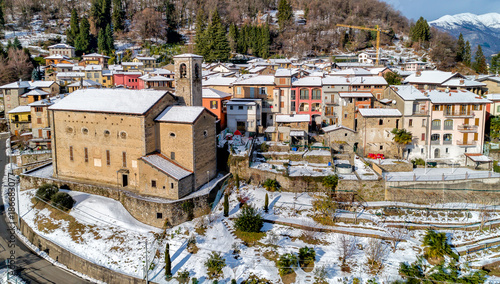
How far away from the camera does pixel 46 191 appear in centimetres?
3136

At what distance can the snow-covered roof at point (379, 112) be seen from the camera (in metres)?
37.4

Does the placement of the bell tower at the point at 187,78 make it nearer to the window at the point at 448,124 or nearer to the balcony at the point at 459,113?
the balcony at the point at 459,113

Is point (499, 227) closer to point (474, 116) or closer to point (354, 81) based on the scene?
point (474, 116)

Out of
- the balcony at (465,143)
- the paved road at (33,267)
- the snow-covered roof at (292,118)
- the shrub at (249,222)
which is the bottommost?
the paved road at (33,267)

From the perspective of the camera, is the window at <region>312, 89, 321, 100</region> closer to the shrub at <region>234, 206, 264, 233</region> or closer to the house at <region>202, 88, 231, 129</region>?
the house at <region>202, 88, 231, 129</region>

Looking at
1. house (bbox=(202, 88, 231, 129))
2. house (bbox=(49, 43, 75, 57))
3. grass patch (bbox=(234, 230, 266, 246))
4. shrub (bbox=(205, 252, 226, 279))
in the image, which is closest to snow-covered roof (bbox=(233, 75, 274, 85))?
house (bbox=(202, 88, 231, 129))

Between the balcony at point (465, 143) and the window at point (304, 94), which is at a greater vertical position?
the window at point (304, 94)

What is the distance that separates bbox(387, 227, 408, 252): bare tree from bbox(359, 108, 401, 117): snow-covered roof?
13.3 m

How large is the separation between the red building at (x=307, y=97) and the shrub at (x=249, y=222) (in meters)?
22.6

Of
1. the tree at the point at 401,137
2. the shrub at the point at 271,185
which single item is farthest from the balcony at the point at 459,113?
the shrub at the point at 271,185

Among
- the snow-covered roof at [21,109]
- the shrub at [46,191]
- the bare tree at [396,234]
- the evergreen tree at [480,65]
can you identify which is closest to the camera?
the bare tree at [396,234]

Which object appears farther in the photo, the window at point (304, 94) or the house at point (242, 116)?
the window at point (304, 94)

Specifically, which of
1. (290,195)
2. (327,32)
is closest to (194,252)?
(290,195)

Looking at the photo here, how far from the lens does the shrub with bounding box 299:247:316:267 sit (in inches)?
933
